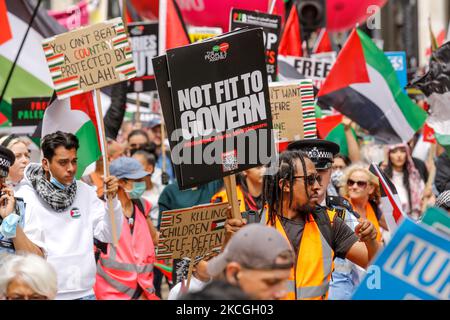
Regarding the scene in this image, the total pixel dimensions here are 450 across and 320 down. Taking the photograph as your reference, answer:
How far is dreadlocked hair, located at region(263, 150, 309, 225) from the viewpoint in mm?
5410

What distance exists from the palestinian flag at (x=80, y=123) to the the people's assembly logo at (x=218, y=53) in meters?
2.17

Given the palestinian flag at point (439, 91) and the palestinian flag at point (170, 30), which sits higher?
the palestinian flag at point (170, 30)

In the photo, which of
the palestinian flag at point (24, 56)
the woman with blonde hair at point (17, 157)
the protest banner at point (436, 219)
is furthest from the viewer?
the palestinian flag at point (24, 56)

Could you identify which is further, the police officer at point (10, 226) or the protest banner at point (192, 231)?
the police officer at point (10, 226)

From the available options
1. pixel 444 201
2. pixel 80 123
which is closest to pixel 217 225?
pixel 444 201

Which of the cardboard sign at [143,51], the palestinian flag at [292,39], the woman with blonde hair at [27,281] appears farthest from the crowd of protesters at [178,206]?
the palestinian flag at [292,39]

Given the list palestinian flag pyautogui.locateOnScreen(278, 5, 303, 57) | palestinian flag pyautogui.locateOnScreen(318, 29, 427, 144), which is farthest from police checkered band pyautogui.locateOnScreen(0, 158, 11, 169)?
palestinian flag pyautogui.locateOnScreen(278, 5, 303, 57)

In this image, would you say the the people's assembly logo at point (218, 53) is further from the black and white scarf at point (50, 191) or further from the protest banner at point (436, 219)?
the protest banner at point (436, 219)

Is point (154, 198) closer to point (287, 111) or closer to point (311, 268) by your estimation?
point (287, 111)

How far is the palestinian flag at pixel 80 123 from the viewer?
755 cm

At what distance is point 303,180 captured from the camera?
17.9 feet

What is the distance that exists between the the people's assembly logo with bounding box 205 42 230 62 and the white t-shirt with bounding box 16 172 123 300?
1.39m

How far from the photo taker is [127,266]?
7613mm
